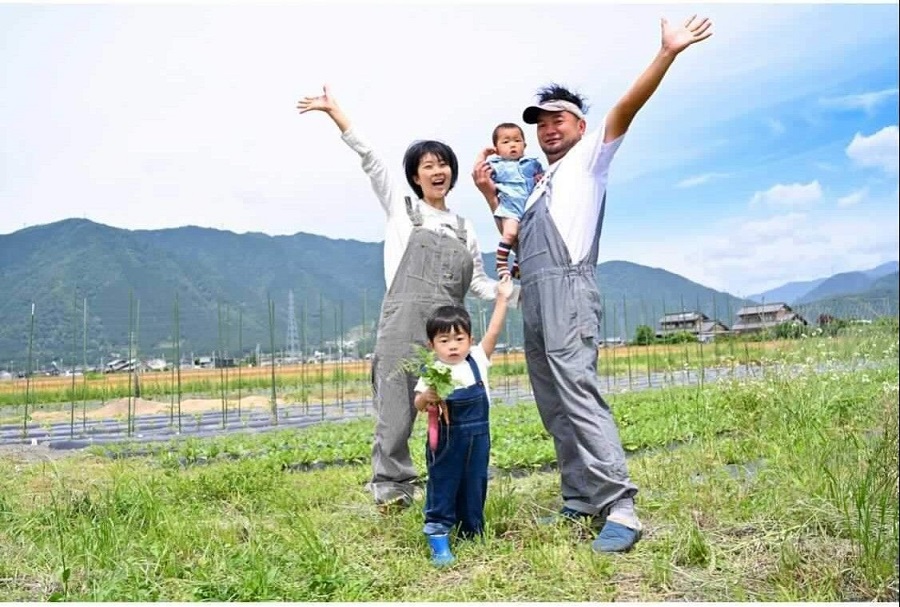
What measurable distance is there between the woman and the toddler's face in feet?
1.63

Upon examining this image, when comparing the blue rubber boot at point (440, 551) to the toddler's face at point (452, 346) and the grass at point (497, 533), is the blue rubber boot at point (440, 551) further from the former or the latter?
the toddler's face at point (452, 346)

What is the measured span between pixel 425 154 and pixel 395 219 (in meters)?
0.27

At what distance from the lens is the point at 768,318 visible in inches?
303

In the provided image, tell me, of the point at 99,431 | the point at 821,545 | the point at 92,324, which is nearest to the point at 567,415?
the point at 821,545

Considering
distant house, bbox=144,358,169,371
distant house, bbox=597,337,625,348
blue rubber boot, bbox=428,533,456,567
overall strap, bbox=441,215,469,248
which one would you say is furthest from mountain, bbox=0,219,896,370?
blue rubber boot, bbox=428,533,456,567

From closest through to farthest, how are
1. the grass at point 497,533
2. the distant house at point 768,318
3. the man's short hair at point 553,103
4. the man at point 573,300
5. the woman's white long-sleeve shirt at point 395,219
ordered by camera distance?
the grass at point 497,533 → the man at point 573,300 → the man's short hair at point 553,103 → the woman's white long-sleeve shirt at point 395,219 → the distant house at point 768,318

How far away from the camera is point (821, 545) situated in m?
2.24

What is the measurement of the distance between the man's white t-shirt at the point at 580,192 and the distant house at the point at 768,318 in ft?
15.1

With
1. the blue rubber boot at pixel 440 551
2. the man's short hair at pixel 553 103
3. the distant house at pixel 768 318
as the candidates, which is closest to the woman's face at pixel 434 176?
the man's short hair at pixel 553 103

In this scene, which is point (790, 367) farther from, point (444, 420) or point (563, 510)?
point (444, 420)

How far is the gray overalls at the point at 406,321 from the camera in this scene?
9.36 ft

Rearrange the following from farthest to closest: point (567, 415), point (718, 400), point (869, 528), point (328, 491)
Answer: point (718, 400) < point (328, 491) < point (567, 415) < point (869, 528)

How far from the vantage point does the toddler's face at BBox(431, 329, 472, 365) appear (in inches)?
92.0

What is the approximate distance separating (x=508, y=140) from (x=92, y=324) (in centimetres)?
410
